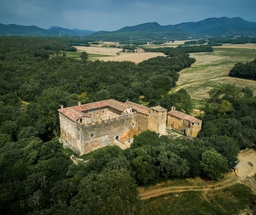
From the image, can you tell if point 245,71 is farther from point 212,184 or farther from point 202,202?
point 202,202

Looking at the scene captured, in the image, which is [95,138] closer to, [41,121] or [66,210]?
[41,121]

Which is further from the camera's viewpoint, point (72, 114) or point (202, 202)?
point (72, 114)

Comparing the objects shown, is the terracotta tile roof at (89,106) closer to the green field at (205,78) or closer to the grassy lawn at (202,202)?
the grassy lawn at (202,202)

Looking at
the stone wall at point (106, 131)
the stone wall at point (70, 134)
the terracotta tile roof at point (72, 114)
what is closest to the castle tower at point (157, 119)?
the stone wall at point (106, 131)

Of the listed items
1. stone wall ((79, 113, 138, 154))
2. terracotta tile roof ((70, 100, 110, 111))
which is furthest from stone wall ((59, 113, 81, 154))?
terracotta tile roof ((70, 100, 110, 111))

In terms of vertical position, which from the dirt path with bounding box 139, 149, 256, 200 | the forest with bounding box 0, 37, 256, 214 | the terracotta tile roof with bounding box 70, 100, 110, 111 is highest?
the terracotta tile roof with bounding box 70, 100, 110, 111

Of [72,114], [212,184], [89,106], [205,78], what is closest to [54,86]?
[89,106]

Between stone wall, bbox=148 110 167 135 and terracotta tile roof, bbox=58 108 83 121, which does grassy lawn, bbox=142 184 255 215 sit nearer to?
stone wall, bbox=148 110 167 135

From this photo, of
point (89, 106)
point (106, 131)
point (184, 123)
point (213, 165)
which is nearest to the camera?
point (213, 165)
